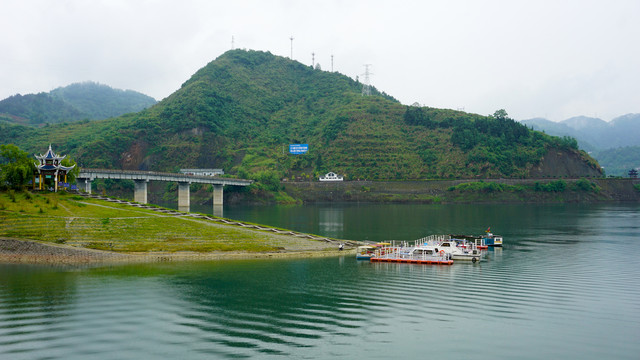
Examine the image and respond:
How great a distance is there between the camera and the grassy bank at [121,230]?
69375 millimetres

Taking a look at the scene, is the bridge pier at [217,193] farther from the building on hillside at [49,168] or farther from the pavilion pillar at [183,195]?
the building on hillside at [49,168]

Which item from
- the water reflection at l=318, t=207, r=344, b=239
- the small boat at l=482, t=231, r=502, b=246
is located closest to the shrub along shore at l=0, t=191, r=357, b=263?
the water reflection at l=318, t=207, r=344, b=239

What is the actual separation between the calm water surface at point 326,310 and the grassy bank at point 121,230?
6.74m

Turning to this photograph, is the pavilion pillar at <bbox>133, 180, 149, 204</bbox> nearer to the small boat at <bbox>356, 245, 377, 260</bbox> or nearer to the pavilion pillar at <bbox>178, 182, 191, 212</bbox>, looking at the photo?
the pavilion pillar at <bbox>178, 182, 191, 212</bbox>

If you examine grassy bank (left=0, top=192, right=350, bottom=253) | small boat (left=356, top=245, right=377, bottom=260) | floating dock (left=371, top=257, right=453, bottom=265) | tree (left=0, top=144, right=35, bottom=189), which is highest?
tree (left=0, top=144, right=35, bottom=189)

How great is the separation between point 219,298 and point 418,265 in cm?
3174

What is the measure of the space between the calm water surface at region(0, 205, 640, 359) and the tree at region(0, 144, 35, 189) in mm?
26052

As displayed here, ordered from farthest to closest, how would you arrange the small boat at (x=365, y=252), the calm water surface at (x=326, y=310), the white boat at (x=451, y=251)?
the small boat at (x=365, y=252)
the white boat at (x=451, y=251)
the calm water surface at (x=326, y=310)

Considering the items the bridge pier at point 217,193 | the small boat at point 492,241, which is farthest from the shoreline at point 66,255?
the bridge pier at point 217,193

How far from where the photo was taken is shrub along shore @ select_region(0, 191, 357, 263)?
66562mm

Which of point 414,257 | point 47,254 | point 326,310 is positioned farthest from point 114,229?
point 414,257

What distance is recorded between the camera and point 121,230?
73.3 metres

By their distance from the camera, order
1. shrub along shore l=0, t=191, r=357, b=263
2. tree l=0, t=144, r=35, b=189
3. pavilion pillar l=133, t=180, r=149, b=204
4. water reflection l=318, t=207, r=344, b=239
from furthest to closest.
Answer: pavilion pillar l=133, t=180, r=149, b=204 → water reflection l=318, t=207, r=344, b=239 → tree l=0, t=144, r=35, b=189 → shrub along shore l=0, t=191, r=357, b=263

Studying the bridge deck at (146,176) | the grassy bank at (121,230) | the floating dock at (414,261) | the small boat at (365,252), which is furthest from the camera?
the bridge deck at (146,176)
